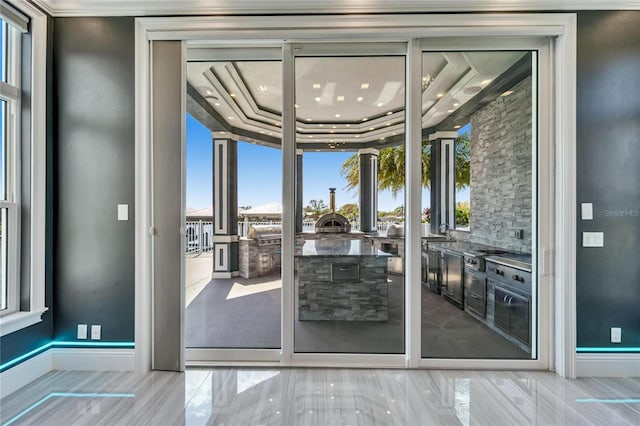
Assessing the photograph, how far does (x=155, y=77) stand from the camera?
2471mm

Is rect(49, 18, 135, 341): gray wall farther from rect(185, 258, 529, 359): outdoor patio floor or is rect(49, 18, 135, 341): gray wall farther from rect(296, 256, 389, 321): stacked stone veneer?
rect(296, 256, 389, 321): stacked stone veneer

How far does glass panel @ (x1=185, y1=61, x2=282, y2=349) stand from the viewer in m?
2.62

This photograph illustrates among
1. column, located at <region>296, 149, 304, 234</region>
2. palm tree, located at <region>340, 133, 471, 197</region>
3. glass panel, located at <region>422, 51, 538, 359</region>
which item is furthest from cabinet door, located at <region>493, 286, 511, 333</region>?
column, located at <region>296, 149, 304, 234</region>

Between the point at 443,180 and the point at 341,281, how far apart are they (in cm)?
141

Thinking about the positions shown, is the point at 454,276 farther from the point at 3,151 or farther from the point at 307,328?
the point at 3,151

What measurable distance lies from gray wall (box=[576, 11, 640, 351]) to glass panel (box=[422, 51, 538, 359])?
1.16ft

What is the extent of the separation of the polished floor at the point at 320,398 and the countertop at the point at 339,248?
3.25ft

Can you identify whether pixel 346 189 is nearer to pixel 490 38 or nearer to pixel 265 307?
pixel 265 307

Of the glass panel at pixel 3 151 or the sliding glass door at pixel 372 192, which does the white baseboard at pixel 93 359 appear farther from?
the glass panel at pixel 3 151

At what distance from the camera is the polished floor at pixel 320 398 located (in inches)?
73.9

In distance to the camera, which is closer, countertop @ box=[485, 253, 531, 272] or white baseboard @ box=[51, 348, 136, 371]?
white baseboard @ box=[51, 348, 136, 371]

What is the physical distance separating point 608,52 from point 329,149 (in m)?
2.34

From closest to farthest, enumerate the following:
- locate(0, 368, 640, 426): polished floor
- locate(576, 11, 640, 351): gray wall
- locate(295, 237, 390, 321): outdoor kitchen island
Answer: locate(0, 368, 640, 426): polished floor < locate(576, 11, 640, 351): gray wall < locate(295, 237, 390, 321): outdoor kitchen island

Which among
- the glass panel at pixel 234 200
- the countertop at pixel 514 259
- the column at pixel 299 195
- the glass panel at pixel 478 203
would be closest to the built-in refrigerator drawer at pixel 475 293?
the glass panel at pixel 478 203
